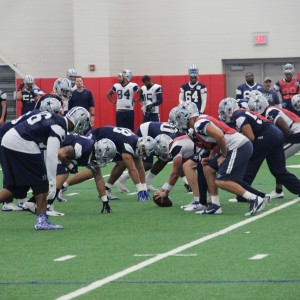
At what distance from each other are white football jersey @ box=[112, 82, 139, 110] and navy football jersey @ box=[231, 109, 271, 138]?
35.9ft

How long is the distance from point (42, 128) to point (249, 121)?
10.7ft

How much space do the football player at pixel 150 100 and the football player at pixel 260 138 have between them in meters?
10.5

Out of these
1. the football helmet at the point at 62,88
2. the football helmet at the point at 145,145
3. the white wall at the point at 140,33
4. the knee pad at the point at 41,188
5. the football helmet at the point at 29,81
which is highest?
the white wall at the point at 140,33

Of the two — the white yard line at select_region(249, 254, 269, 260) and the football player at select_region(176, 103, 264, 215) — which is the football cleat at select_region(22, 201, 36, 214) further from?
the white yard line at select_region(249, 254, 269, 260)

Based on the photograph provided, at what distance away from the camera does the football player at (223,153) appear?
1321 cm

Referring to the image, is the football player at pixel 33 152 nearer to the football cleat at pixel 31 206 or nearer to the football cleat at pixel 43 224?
the football cleat at pixel 43 224

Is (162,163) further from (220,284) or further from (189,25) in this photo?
(189,25)

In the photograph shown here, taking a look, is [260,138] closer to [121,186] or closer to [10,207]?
[121,186]

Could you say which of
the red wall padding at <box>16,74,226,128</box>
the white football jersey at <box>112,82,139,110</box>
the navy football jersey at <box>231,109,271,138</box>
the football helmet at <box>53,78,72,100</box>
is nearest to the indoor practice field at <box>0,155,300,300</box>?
the navy football jersey at <box>231,109,271,138</box>

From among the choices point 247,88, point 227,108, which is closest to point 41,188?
point 227,108

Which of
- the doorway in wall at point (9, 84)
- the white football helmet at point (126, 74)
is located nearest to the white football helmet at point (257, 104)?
the white football helmet at point (126, 74)

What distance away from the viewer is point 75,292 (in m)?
8.37

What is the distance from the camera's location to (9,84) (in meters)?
31.0

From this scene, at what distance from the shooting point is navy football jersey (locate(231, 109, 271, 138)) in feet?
46.5
